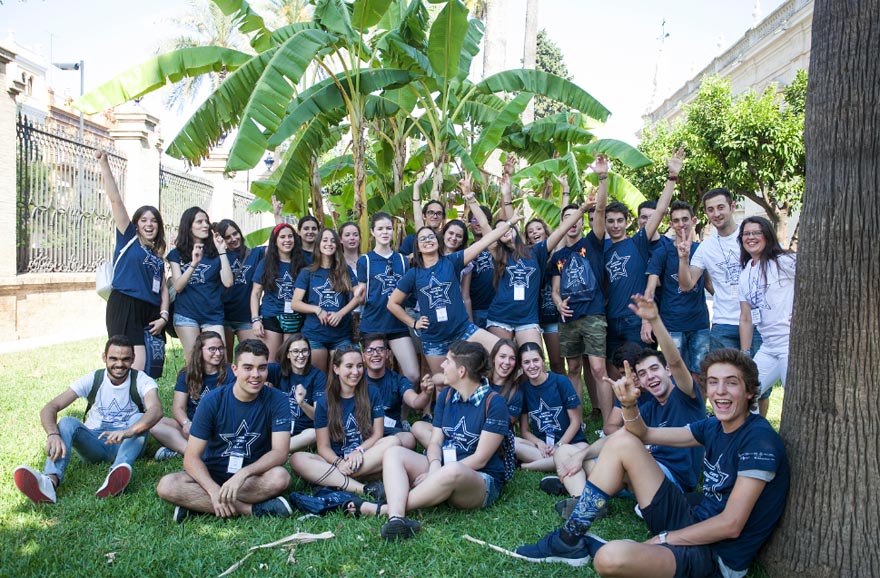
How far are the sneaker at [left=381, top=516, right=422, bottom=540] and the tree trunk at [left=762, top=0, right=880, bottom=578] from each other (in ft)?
6.69

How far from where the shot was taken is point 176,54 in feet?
26.8

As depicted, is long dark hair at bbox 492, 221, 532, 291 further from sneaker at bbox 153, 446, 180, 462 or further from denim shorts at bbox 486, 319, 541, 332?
sneaker at bbox 153, 446, 180, 462

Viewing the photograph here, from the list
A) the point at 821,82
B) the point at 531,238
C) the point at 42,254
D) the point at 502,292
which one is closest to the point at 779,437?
the point at 821,82

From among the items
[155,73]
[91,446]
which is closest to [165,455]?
[91,446]

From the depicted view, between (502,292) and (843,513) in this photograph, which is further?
(502,292)

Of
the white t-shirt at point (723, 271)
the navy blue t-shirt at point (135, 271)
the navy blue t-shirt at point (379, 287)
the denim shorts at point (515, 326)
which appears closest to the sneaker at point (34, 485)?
the navy blue t-shirt at point (135, 271)

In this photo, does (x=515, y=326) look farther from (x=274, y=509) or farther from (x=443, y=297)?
(x=274, y=509)

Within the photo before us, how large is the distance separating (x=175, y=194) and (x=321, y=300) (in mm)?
11770

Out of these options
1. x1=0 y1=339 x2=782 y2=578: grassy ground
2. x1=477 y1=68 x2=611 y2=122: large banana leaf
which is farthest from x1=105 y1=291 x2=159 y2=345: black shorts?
x1=477 y1=68 x2=611 y2=122: large banana leaf

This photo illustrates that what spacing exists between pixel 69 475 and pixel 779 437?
506cm

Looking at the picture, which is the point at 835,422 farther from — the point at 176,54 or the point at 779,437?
the point at 176,54

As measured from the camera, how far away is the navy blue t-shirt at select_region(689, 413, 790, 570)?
3396mm

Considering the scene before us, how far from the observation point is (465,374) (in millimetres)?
4930

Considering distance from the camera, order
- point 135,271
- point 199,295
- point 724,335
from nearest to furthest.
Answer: point 724,335 → point 135,271 → point 199,295
